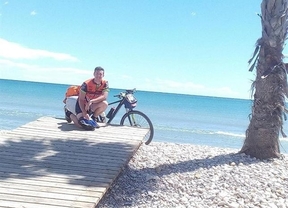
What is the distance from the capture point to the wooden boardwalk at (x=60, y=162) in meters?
3.96

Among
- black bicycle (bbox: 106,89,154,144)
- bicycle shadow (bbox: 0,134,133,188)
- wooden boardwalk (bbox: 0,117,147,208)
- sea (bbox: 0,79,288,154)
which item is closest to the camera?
wooden boardwalk (bbox: 0,117,147,208)

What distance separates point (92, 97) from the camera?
7.77 metres

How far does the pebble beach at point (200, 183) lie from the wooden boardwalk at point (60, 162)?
1.19ft

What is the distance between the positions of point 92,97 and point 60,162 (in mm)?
2665

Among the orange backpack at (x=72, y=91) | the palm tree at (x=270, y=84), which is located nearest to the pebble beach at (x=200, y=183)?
the palm tree at (x=270, y=84)

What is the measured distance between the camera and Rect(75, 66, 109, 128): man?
24.5 ft

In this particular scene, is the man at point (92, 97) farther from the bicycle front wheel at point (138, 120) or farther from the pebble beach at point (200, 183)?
the pebble beach at point (200, 183)

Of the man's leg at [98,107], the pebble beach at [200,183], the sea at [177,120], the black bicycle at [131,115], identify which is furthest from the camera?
the sea at [177,120]

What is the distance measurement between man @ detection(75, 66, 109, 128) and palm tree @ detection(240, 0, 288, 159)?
304 centimetres

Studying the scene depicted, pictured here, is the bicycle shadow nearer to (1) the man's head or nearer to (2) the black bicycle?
(1) the man's head

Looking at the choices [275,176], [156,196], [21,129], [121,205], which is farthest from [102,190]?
[21,129]

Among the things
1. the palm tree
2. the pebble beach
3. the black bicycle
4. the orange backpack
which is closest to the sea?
the palm tree

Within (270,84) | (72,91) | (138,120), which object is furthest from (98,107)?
(270,84)

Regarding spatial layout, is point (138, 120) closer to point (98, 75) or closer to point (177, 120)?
point (98, 75)
